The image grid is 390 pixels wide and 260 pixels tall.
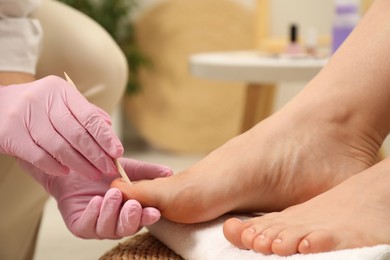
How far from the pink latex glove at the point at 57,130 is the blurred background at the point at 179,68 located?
6.06 ft

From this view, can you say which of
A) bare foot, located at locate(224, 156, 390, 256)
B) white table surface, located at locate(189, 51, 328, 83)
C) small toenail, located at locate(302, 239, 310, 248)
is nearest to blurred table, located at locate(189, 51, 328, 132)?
white table surface, located at locate(189, 51, 328, 83)

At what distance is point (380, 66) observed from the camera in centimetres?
85

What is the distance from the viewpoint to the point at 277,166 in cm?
82

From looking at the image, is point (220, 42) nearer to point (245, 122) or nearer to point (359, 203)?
point (245, 122)

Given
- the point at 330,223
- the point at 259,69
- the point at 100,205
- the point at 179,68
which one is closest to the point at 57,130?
the point at 100,205

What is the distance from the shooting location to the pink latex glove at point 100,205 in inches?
29.1

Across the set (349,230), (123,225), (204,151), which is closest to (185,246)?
(123,225)

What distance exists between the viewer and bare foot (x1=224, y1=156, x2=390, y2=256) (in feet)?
2.19

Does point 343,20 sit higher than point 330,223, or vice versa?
point 330,223

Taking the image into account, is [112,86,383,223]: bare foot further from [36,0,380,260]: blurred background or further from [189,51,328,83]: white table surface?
[36,0,380,260]: blurred background

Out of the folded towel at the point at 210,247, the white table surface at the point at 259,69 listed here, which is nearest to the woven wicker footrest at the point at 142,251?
the folded towel at the point at 210,247

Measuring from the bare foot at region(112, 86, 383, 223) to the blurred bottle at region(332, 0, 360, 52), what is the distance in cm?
83

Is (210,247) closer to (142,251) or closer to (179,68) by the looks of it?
(142,251)

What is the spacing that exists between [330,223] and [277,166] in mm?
144
